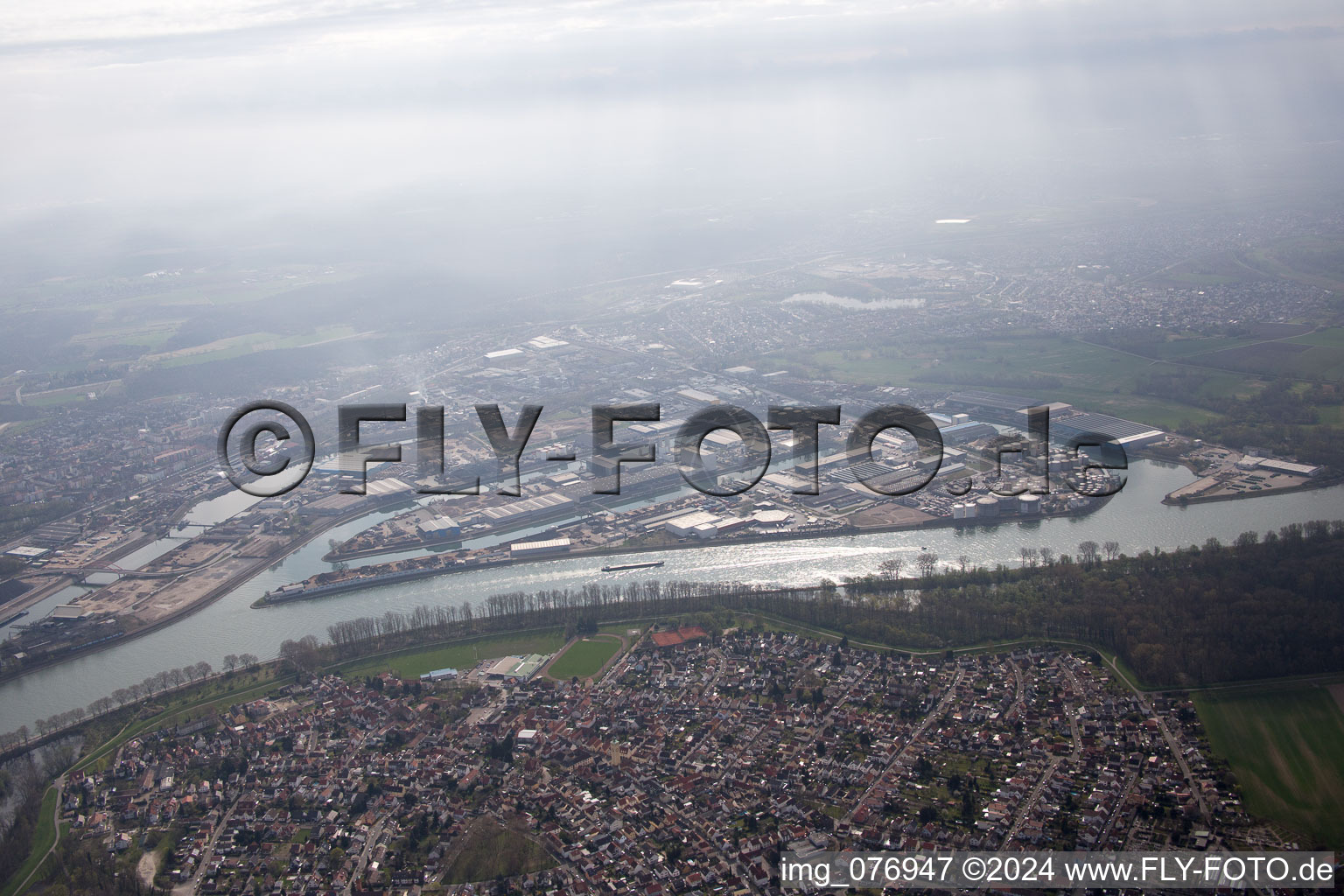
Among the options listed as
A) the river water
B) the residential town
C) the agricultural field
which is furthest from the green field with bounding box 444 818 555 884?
the agricultural field

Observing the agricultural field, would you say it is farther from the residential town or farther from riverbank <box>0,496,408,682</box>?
riverbank <box>0,496,408,682</box>

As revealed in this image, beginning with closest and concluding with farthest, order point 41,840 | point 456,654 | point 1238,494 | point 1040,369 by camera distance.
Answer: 1. point 41,840
2. point 456,654
3. point 1238,494
4. point 1040,369

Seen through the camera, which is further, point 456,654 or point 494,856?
point 456,654

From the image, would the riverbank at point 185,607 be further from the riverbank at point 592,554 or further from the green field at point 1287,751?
the green field at point 1287,751

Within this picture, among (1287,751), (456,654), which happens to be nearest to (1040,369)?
(1287,751)

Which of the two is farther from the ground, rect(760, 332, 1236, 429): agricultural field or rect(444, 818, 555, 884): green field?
rect(760, 332, 1236, 429): agricultural field

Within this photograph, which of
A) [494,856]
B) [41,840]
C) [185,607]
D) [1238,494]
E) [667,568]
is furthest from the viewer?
[1238,494]

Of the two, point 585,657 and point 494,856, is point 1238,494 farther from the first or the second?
point 494,856

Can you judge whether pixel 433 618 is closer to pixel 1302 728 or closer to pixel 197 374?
pixel 1302 728
